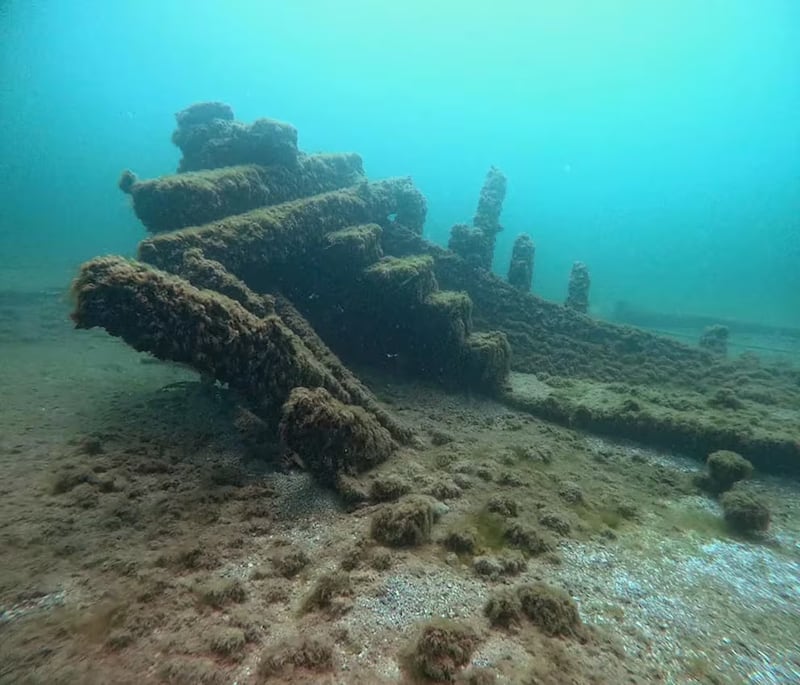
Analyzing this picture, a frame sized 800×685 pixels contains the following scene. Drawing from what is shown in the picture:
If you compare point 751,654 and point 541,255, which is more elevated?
point 541,255

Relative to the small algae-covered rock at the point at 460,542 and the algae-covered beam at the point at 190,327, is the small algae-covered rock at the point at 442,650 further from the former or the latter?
the algae-covered beam at the point at 190,327

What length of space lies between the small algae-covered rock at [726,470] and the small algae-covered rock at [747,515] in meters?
0.98

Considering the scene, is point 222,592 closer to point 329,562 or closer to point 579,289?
point 329,562

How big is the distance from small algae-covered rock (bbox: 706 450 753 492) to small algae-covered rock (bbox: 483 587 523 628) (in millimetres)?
7201

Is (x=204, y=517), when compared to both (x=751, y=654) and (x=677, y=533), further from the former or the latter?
(x=677, y=533)

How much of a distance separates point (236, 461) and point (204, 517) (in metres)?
1.80

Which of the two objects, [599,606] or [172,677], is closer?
[172,677]

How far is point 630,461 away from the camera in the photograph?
11445 millimetres

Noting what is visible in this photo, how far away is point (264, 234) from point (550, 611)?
1210 cm

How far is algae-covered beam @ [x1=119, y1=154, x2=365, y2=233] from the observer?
43.9ft

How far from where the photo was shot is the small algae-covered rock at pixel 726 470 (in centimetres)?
991

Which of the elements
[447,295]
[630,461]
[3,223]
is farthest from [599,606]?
[3,223]

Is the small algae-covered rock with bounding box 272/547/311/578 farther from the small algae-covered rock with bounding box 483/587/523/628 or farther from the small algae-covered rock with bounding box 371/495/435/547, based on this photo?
the small algae-covered rock with bounding box 483/587/523/628

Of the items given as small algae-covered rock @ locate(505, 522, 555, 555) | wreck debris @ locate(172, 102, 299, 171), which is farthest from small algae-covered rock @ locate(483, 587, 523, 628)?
wreck debris @ locate(172, 102, 299, 171)
